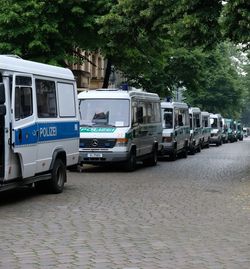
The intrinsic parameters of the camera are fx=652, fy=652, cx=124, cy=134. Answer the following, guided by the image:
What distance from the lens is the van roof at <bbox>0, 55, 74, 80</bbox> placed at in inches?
468

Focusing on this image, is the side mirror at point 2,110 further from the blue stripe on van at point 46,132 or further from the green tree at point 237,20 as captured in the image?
the green tree at point 237,20

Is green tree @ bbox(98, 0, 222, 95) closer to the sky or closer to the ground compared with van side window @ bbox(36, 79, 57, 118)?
closer to the sky

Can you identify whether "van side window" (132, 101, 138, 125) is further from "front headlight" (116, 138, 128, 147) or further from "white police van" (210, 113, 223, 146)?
"white police van" (210, 113, 223, 146)

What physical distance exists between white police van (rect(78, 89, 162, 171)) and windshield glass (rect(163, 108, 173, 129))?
242 inches

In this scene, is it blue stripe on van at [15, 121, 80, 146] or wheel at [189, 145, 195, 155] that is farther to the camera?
wheel at [189, 145, 195, 155]

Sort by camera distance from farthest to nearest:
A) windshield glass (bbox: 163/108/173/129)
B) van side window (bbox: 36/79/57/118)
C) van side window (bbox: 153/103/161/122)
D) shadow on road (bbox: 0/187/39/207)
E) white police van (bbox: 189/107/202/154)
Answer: white police van (bbox: 189/107/202/154) → windshield glass (bbox: 163/108/173/129) → van side window (bbox: 153/103/161/122) → van side window (bbox: 36/79/57/118) → shadow on road (bbox: 0/187/39/207)

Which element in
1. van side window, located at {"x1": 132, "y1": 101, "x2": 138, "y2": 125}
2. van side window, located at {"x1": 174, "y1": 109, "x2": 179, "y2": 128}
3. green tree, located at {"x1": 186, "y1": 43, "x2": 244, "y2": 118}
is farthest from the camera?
green tree, located at {"x1": 186, "y1": 43, "x2": 244, "y2": 118}

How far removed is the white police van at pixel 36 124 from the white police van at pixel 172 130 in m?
12.7

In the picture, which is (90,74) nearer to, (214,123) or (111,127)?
(214,123)

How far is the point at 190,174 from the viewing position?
20562mm

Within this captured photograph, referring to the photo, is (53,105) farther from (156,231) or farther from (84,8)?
(84,8)

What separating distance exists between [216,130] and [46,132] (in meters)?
41.2

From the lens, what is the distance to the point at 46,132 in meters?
13.3

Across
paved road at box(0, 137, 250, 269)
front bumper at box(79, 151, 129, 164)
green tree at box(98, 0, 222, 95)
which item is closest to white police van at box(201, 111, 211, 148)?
green tree at box(98, 0, 222, 95)
